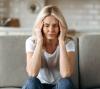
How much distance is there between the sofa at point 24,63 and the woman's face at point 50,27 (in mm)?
268

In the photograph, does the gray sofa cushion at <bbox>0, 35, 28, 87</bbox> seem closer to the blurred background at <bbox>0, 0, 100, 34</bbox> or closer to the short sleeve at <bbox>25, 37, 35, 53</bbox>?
the short sleeve at <bbox>25, 37, 35, 53</bbox>

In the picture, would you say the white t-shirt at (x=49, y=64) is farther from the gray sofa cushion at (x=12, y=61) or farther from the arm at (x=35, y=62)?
the gray sofa cushion at (x=12, y=61)

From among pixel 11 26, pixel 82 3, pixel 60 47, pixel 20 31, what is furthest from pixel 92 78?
pixel 82 3

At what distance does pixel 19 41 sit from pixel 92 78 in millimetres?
645

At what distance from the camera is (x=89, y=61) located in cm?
229

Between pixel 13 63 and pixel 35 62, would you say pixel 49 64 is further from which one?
pixel 13 63

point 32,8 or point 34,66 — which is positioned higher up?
point 32,8

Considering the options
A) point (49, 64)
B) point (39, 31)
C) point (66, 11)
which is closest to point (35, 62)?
point (49, 64)

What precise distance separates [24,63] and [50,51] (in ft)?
0.89

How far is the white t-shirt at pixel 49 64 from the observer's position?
2098 mm

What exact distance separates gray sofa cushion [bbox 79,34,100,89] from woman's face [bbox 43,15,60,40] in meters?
0.31

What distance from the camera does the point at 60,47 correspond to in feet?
6.79

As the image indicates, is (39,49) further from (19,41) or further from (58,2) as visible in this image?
(58,2)

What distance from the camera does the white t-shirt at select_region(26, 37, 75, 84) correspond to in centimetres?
210
